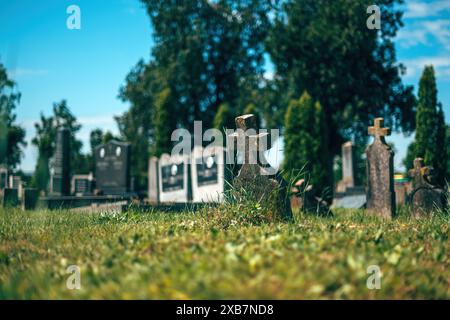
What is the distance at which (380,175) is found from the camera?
11.0 metres

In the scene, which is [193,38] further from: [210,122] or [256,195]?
[256,195]

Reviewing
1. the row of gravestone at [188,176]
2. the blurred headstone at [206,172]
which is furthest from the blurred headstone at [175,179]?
the blurred headstone at [206,172]

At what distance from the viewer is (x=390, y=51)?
28047mm

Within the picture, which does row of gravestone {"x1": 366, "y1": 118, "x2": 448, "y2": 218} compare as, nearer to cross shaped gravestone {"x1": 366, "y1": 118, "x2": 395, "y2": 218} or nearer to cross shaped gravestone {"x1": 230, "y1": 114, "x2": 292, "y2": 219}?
cross shaped gravestone {"x1": 366, "y1": 118, "x2": 395, "y2": 218}

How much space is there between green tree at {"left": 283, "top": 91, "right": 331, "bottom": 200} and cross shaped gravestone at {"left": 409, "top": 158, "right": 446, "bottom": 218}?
9.50 metres

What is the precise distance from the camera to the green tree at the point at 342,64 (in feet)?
88.5

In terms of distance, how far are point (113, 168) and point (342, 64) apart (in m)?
14.0

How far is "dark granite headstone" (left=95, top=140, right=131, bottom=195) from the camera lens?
1934 centimetres

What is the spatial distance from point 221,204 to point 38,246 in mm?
2053

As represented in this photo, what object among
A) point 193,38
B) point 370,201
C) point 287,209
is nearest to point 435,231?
point 287,209

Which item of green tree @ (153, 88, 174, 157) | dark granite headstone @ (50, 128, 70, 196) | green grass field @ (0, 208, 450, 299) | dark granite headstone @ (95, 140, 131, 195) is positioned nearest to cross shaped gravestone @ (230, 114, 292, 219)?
green grass field @ (0, 208, 450, 299)

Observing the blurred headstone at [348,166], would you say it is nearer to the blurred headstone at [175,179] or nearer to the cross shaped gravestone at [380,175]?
the blurred headstone at [175,179]

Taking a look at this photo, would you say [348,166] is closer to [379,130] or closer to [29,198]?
[379,130]

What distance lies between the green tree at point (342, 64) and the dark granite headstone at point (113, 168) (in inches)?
456
